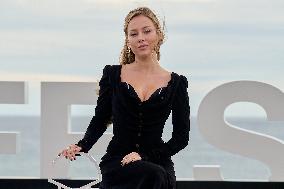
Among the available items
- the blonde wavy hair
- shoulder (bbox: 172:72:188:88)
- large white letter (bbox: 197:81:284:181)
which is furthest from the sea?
shoulder (bbox: 172:72:188:88)

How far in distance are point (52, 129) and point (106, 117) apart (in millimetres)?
3225

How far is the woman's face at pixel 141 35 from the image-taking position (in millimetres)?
3402

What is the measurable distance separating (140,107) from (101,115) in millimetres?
186

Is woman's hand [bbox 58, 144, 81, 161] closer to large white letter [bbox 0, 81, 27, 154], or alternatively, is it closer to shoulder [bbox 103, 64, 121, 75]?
shoulder [bbox 103, 64, 121, 75]

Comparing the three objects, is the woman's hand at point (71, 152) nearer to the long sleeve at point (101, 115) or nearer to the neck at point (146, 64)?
the long sleeve at point (101, 115)

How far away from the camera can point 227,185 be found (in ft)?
20.8

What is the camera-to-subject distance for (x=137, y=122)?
3381mm

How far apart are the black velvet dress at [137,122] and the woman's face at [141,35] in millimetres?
145

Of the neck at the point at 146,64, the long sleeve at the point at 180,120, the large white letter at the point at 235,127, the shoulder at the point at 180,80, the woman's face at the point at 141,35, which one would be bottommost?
the large white letter at the point at 235,127

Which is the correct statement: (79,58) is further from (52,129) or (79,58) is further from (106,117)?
(106,117)

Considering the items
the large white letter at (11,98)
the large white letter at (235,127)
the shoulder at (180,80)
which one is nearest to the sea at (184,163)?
the large white letter at (11,98)

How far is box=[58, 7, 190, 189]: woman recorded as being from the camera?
3365mm

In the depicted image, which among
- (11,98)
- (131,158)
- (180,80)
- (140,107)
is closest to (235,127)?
(11,98)

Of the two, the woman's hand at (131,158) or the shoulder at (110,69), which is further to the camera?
the shoulder at (110,69)
